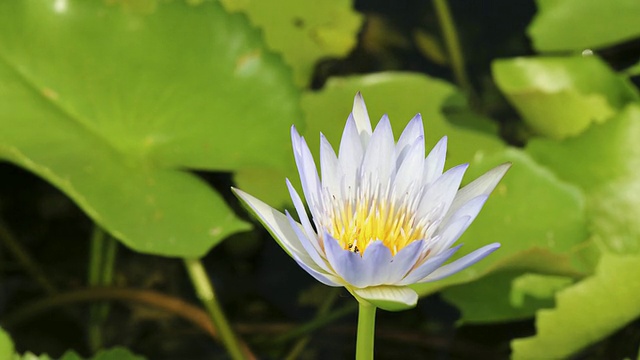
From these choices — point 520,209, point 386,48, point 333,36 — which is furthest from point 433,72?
point 520,209

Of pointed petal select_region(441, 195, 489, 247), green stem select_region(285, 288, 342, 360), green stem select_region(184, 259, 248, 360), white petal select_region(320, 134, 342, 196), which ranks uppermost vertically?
white petal select_region(320, 134, 342, 196)

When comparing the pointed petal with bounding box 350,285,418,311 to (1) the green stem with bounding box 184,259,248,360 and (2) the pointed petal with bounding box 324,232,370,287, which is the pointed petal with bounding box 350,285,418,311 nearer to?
(2) the pointed petal with bounding box 324,232,370,287

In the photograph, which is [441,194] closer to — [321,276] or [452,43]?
[321,276]

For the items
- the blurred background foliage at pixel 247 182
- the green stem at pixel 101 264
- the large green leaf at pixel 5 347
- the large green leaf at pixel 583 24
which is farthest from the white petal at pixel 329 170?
the large green leaf at pixel 583 24

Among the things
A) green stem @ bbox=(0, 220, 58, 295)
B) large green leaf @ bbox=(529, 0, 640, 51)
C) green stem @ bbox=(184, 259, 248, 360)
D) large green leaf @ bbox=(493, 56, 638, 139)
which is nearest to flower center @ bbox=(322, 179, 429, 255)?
green stem @ bbox=(184, 259, 248, 360)

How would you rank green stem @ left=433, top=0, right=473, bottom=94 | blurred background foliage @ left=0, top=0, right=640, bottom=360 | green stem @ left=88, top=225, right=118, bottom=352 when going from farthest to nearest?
green stem @ left=433, top=0, right=473, bottom=94 → green stem @ left=88, top=225, right=118, bottom=352 → blurred background foliage @ left=0, top=0, right=640, bottom=360

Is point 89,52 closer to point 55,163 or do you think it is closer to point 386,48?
point 55,163

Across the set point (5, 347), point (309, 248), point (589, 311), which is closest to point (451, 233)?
point (309, 248)
